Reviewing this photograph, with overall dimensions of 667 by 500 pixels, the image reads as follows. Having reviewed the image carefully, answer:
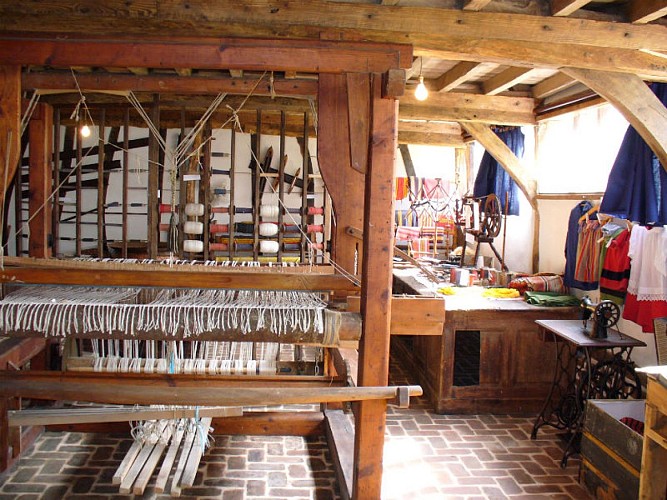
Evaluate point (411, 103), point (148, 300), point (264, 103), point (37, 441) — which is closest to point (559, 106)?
point (411, 103)

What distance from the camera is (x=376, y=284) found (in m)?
2.65

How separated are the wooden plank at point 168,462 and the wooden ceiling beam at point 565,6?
374 cm

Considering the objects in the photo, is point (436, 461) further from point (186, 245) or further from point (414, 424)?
point (186, 245)

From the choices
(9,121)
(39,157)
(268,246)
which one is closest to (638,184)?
(268,246)

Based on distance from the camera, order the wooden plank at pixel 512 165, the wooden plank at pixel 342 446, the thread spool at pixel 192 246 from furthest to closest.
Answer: the wooden plank at pixel 512 165 → the thread spool at pixel 192 246 → the wooden plank at pixel 342 446

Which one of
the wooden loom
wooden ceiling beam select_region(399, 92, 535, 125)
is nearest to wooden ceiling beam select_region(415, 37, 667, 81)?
the wooden loom

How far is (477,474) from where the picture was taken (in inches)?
147

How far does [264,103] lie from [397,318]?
13.9 feet

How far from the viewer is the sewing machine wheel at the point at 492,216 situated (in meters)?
6.75

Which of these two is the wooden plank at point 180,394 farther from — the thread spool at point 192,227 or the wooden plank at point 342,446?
the thread spool at point 192,227

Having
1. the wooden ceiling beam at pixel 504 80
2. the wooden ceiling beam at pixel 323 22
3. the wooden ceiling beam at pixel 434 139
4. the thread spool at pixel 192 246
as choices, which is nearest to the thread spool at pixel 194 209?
the thread spool at pixel 192 246

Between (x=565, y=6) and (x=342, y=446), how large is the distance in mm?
3139

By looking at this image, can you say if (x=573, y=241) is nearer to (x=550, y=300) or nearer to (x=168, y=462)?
(x=550, y=300)

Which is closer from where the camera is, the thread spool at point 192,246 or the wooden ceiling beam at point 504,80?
the wooden ceiling beam at point 504,80
